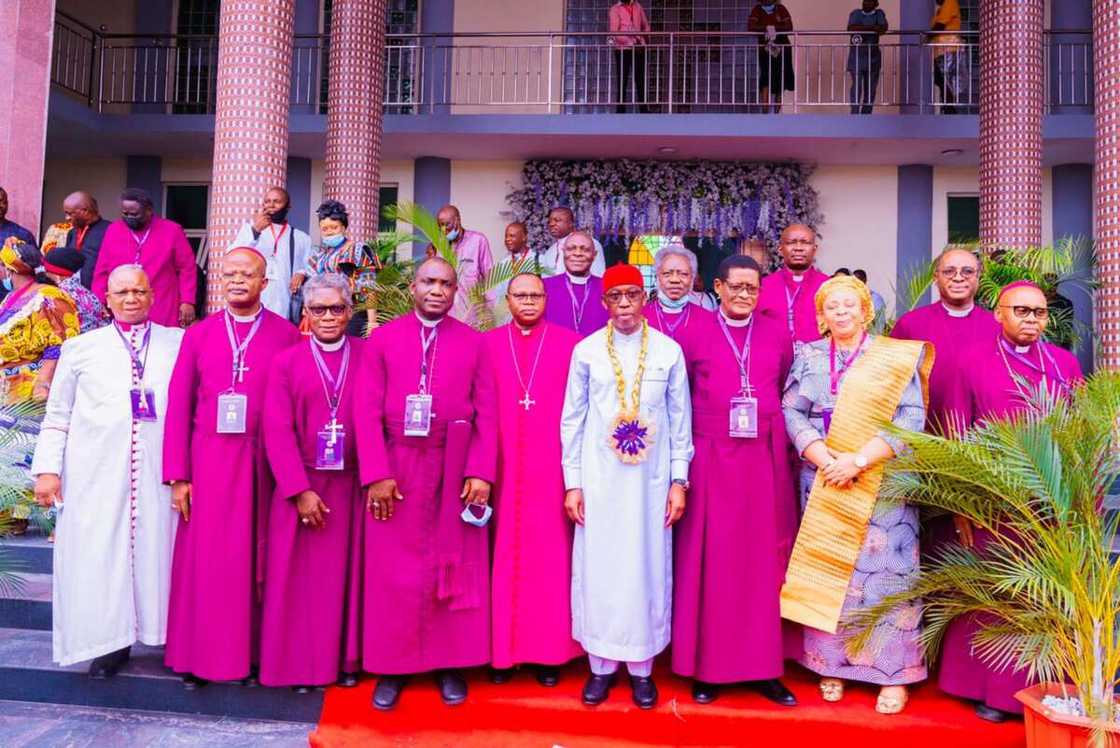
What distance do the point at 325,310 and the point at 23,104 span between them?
20.4ft

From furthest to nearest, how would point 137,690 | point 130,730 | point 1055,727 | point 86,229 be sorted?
point 86,229 → point 137,690 → point 130,730 → point 1055,727

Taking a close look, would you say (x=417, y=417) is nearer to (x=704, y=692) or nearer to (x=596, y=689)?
(x=596, y=689)

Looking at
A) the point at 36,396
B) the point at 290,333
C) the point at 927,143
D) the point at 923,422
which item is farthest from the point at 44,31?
the point at 927,143

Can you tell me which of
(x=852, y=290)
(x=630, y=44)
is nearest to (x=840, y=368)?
(x=852, y=290)

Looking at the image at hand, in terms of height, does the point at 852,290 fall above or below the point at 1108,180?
below

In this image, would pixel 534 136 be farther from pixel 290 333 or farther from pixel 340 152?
pixel 290 333

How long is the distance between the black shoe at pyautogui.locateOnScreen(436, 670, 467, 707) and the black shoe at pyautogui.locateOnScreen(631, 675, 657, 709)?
0.79 meters

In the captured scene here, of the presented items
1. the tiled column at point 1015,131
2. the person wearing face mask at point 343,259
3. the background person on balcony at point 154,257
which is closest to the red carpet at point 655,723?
the person wearing face mask at point 343,259

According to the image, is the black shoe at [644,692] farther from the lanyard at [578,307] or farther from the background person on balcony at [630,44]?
the background person on balcony at [630,44]

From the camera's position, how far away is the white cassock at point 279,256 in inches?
235

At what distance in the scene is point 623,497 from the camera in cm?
385

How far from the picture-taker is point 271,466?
3900 millimetres

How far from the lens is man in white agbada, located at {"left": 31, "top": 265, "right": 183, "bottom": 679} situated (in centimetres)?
398

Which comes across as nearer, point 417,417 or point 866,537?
point 866,537
